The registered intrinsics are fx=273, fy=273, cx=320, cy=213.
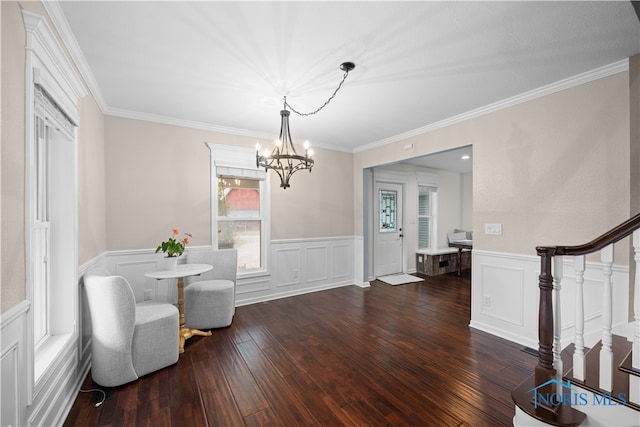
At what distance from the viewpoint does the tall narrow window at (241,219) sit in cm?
426

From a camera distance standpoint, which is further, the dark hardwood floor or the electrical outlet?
the electrical outlet

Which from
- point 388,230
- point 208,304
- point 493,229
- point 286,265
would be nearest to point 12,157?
point 208,304

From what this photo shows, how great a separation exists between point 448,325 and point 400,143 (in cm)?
276

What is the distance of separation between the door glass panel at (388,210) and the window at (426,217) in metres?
0.96

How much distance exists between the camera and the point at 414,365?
2.51 metres

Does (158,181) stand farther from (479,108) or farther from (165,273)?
(479,108)

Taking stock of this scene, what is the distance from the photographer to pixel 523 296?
2.99m

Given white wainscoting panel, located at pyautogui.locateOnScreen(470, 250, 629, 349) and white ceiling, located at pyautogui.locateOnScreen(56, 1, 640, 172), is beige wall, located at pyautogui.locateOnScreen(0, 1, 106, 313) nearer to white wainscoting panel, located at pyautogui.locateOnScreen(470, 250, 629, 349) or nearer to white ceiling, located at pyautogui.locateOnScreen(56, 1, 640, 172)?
white ceiling, located at pyautogui.locateOnScreen(56, 1, 640, 172)

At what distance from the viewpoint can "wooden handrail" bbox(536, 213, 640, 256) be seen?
4.78 ft

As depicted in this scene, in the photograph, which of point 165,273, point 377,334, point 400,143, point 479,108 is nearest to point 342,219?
point 400,143

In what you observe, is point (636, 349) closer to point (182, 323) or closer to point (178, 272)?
point (178, 272)

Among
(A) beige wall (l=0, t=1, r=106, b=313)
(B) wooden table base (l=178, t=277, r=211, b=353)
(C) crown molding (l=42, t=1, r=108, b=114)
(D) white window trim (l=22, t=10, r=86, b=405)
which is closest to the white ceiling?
(C) crown molding (l=42, t=1, r=108, b=114)

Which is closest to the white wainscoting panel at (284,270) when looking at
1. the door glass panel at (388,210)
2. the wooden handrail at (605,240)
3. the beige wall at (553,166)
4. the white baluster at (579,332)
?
the door glass panel at (388,210)

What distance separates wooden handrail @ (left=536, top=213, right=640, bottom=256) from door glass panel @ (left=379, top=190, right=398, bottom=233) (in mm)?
4413
